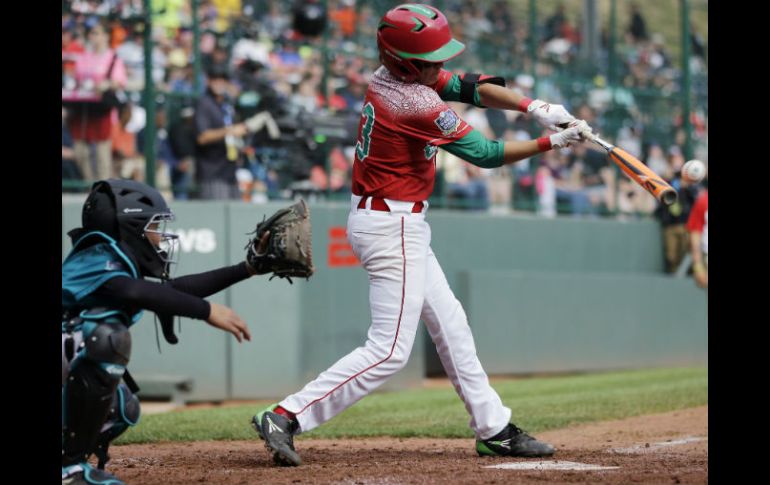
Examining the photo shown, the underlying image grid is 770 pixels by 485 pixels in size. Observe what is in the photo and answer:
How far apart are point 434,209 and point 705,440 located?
611cm

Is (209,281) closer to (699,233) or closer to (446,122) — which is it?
(446,122)

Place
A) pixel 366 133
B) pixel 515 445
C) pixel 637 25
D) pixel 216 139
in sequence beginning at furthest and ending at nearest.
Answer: pixel 637 25
pixel 216 139
pixel 515 445
pixel 366 133

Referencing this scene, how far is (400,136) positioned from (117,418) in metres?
1.84

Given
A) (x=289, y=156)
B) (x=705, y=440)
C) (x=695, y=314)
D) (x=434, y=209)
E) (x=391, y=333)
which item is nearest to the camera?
(x=391, y=333)

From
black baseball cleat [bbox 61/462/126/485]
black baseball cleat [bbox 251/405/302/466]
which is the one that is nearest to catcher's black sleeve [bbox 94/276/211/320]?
black baseball cleat [bbox 61/462/126/485]

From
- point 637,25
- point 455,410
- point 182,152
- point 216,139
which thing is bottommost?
point 455,410

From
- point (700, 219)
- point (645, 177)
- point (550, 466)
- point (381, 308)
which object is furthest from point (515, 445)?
point (700, 219)

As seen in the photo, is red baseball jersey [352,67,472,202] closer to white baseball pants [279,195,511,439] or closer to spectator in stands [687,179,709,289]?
white baseball pants [279,195,511,439]

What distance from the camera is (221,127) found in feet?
34.5

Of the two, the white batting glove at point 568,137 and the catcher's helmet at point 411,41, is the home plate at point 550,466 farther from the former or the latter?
the catcher's helmet at point 411,41

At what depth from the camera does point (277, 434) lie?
535 cm

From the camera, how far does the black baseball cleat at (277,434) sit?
534 centimetres
